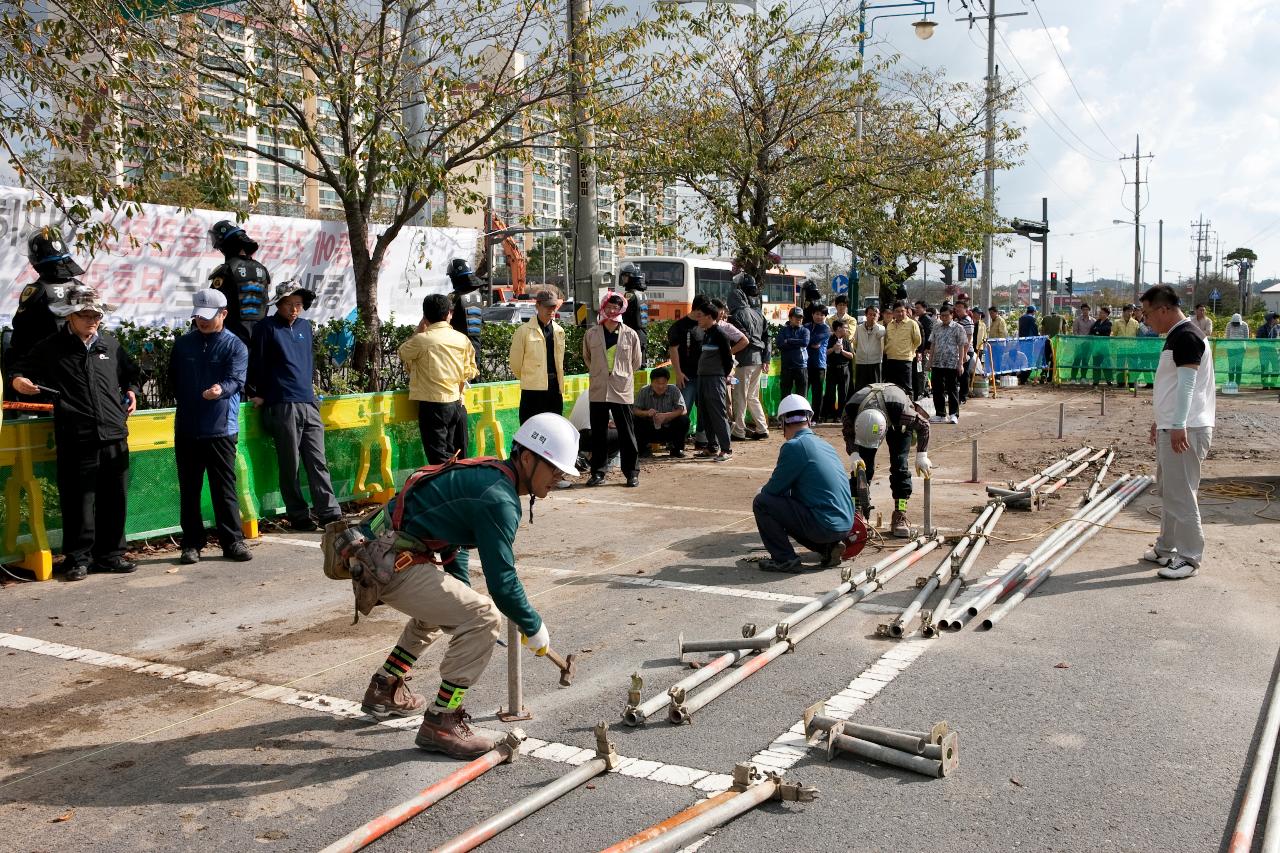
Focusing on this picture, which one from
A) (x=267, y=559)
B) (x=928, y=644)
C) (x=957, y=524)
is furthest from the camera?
(x=957, y=524)

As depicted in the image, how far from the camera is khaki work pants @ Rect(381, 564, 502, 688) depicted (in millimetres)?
4578

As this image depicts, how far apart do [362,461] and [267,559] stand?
1.99m

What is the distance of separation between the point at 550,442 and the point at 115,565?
482 cm

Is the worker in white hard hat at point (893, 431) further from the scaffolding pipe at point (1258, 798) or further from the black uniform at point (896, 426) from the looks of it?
the scaffolding pipe at point (1258, 798)

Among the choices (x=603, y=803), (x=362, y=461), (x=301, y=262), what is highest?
(x=301, y=262)

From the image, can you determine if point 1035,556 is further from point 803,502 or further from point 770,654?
point 770,654

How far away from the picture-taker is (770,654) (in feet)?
18.7

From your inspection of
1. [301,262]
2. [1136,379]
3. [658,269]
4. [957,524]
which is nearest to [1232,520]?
[957,524]

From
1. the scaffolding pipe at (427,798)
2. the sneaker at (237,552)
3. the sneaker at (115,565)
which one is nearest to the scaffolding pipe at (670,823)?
the scaffolding pipe at (427,798)

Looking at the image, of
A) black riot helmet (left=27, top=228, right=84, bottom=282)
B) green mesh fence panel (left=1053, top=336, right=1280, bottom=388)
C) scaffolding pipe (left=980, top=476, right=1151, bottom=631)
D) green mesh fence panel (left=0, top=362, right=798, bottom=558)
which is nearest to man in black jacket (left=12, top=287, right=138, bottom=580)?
green mesh fence panel (left=0, top=362, right=798, bottom=558)

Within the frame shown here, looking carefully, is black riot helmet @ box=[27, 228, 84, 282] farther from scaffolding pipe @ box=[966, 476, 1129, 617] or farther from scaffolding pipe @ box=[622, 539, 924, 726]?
scaffolding pipe @ box=[966, 476, 1129, 617]

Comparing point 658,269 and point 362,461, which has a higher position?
point 658,269

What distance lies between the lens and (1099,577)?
7.60m

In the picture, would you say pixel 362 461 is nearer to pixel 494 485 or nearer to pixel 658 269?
pixel 494 485
